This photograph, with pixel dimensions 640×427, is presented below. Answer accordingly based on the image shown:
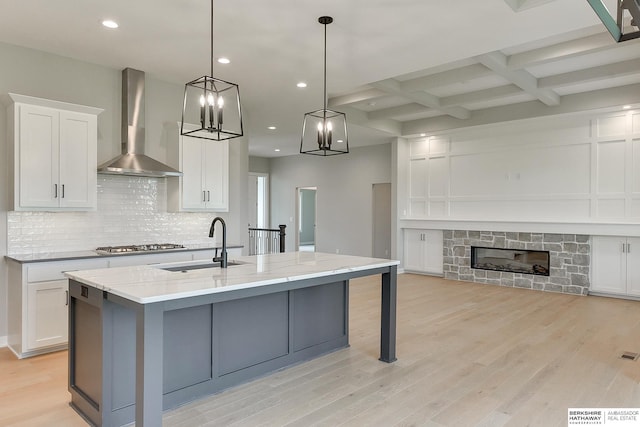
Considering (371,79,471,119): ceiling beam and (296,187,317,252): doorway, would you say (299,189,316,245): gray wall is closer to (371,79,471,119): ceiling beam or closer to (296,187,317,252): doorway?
(296,187,317,252): doorway

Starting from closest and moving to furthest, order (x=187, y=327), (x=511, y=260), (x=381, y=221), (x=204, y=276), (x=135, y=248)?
(x=204, y=276), (x=187, y=327), (x=135, y=248), (x=511, y=260), (x=381, y=221)

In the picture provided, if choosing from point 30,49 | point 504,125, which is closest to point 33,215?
point 30,49

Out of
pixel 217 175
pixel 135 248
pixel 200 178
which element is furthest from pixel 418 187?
pixel 135 248

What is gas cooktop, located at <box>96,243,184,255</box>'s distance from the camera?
4.31 metres

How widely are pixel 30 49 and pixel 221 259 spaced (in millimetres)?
3124

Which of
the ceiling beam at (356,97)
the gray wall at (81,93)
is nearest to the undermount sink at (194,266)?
the gray wall at (81,93)

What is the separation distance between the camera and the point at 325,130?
3.57 meters

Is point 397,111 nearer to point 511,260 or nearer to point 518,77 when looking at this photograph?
point 518,77

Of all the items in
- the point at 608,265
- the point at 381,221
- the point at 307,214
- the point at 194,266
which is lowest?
the point at 608,265

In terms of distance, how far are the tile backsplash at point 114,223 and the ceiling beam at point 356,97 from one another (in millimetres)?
3005

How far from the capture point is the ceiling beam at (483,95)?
6348 millimetres

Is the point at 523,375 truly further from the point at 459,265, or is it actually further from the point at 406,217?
the point at 406,217

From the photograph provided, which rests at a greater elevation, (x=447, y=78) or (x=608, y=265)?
(x=447, y=78)

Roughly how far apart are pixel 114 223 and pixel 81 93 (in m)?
1.46
